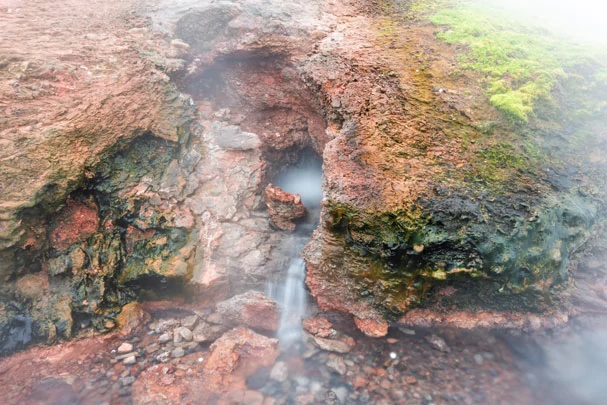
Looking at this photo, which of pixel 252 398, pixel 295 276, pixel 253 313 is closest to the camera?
pixel 252 398

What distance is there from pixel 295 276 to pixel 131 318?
3201mm

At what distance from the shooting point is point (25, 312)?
5.57 meters

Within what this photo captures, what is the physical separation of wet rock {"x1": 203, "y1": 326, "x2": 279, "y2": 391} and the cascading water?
38 centimetres

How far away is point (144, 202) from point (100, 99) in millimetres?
2056

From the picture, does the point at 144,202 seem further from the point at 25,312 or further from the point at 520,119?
the point at 520,119

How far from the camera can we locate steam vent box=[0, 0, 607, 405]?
4.91 metres

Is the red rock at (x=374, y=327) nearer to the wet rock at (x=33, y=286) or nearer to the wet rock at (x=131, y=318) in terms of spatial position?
the wet rock at (x=131, y=318)

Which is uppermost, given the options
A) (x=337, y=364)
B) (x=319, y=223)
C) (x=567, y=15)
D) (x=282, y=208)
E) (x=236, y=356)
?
(x=567, y=15)

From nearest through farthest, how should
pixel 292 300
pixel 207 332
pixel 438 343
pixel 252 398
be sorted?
1. pixel 252 398
2. pixel 438 343
3. pixel 207 332
4. pixel 292 300

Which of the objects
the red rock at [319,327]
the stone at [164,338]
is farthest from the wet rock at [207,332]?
the red rock at [319,327]

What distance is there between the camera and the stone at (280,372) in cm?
519

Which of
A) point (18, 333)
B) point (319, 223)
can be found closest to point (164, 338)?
point (18, 333)

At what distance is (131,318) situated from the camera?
600 cm

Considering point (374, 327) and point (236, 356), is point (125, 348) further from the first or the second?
point (374, 327)
